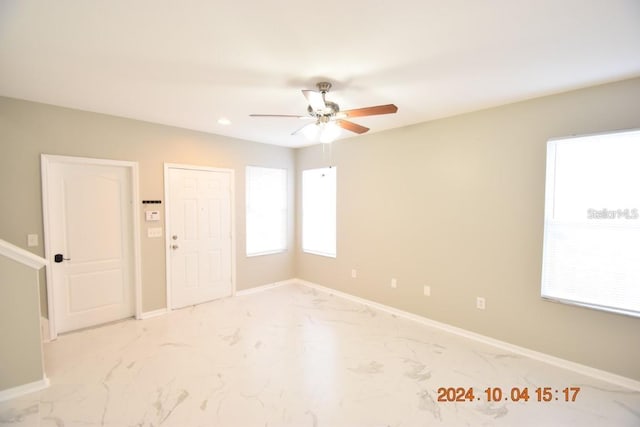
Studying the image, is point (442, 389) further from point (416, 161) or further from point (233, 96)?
point (233, 96)

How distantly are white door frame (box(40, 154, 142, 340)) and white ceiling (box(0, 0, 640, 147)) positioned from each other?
2.02 feet

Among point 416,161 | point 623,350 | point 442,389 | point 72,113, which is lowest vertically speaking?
point 442,389

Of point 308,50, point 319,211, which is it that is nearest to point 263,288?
point 319,211

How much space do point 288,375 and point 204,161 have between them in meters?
3.07

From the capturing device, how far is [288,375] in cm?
254

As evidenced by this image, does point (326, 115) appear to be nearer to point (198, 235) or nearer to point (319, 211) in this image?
point (319, 211)

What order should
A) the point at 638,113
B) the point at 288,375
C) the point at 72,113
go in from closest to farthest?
the point at 638,113 < the point at 288,375 < the point at 72,113

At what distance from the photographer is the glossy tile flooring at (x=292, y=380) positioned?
2.05 meters

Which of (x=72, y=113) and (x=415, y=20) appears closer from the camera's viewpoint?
(x=415, y=20)

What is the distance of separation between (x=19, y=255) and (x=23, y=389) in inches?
41.5

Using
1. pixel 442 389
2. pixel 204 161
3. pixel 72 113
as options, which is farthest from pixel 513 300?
pixel 72 113

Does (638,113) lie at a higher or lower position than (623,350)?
higher

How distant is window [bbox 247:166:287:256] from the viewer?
484 cm
